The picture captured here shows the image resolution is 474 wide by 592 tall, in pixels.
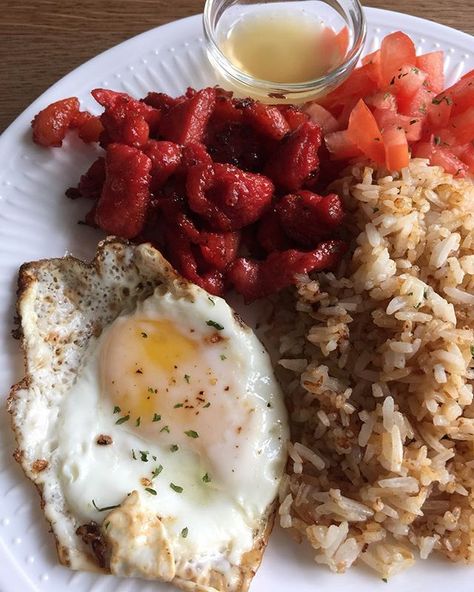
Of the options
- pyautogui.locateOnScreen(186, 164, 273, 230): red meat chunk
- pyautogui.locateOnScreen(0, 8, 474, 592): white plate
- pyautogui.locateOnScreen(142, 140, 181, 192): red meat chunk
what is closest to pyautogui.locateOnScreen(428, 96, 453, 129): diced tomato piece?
pyautogui.locateOnScreen(0, 8, 474, 592): white plate

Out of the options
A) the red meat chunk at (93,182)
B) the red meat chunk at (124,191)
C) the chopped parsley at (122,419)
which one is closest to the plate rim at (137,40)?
the red meat chunk at (93,182)

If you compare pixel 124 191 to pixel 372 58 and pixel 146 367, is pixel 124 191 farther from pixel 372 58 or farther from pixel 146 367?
pixel 372 58

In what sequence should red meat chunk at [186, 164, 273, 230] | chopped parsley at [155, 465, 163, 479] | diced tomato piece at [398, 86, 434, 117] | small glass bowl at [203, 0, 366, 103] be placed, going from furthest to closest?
small glass bowl at [203, 0, 366, 103] < diced tomato piece at [398, 86, 434, 117] < red meat chunk at [186, 164, 273, 230] < chopped parsley at [155, 465, 163, 479]

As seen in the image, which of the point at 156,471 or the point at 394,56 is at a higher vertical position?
the point at 394,56

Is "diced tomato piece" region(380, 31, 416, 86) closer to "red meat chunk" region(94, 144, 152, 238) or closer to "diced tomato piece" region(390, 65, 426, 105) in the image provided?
"diced tomato piece" region(390, 65, 426, 105)

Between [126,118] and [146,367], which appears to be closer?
[146,367]

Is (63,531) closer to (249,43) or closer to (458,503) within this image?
(458,503)

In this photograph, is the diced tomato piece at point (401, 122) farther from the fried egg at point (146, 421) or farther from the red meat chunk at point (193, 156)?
the fried egg at point (146, 421)

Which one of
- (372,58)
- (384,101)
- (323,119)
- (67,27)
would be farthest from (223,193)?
(67,27)
